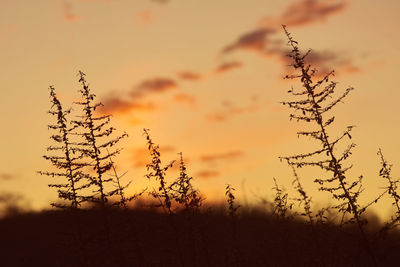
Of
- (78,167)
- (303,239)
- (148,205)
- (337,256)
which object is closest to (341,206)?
(148,205)

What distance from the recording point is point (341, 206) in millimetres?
22453

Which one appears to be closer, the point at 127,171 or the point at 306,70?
the point at 306,70

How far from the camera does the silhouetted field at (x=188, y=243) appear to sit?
30719 millimetres

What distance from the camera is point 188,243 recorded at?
3816 cm

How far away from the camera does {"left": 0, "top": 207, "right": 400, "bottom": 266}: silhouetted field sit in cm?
3072

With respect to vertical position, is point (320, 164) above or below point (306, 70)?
below

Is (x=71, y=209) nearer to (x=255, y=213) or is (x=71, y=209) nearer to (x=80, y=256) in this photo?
(x=80, y=256)

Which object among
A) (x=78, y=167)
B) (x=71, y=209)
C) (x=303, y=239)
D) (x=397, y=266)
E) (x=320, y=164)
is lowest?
(x=397, y=266)

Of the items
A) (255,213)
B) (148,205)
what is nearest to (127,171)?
(148,205)

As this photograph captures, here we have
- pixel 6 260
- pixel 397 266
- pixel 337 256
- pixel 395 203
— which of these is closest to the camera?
pixel 395 203

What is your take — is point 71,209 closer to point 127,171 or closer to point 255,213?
point 127,171

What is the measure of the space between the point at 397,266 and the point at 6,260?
86.8 meters

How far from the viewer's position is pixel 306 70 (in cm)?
2377

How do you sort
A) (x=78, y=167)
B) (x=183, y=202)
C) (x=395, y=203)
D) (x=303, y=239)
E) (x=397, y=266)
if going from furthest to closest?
(x=397, y=266)
(x=303, y=239)
(x=183, y=202)
(x=78, y=167)
(x=395, y=203)
